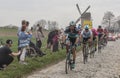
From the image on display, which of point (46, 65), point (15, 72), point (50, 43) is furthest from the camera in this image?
point (50, 43)

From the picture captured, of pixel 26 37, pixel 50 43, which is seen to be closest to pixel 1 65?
pixel 26 37

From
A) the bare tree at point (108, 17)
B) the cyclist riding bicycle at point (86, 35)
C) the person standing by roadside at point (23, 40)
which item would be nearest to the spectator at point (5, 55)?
the person standing by roadside at point (23, 40)

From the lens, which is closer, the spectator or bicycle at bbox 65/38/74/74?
the spectator

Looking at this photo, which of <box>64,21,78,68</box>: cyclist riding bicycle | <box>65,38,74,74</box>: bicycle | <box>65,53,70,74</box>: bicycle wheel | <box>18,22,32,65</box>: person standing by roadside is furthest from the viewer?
<box>18,22,32,65</box>: person standing by roadside

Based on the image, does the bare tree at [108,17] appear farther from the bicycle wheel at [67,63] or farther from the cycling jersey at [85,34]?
the bicycle wheel at [67,63]

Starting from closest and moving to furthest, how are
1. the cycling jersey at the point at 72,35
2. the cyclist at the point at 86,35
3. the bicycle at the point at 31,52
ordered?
1. the cycling jersey at the point at 72,35
2. the bicycle at the point at 31,52
3. the cyclist at the point at 86,35

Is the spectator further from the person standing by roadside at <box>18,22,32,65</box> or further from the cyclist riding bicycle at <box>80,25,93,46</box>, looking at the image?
the cyclist riding bicycle at <box>80,25,93,46</box>

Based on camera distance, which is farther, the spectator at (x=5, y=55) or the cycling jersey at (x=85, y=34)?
the cycling jersey at (x=85, y=34)

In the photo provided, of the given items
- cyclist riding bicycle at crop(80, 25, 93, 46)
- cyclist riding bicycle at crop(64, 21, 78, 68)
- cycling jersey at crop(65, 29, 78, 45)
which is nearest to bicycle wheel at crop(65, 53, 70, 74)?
cyclist riding bicycle at crop(64, 21, 78, 68)

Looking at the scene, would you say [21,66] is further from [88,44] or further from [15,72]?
[88,44]

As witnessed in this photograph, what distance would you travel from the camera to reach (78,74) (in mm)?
17422

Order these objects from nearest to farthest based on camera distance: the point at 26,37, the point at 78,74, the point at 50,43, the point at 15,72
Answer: the point at 15,72 → the point at 78,74 → the point at 26,37 → the point at 50,43

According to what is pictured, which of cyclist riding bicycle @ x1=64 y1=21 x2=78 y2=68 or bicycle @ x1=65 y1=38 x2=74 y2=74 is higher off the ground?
cyclist riding bicycle @ x1=64 y1=21 x2=78 y2=68

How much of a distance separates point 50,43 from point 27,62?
9632 millimetres
